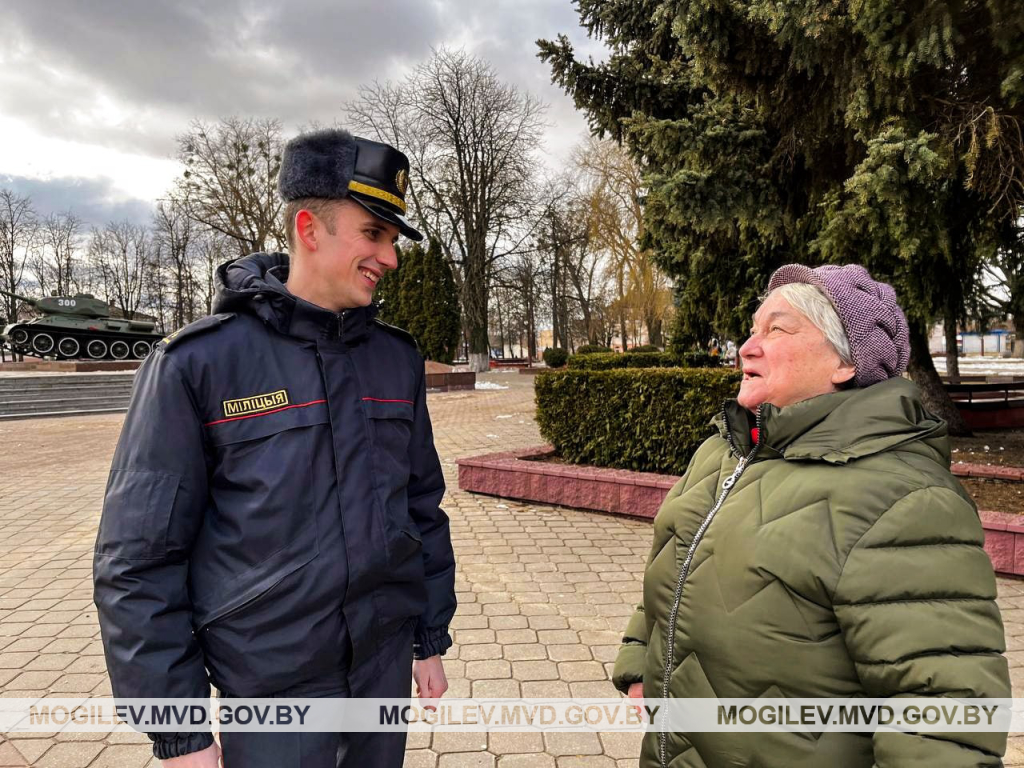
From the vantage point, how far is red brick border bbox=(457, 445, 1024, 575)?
18.4ft

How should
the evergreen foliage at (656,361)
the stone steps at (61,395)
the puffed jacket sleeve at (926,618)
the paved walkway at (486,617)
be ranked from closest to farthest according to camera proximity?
the puffed jacket sleeve at (926,618) → the paved walkway at (486,617) → the evergreen foliage at (656,361) → the stone steps at (61,395)

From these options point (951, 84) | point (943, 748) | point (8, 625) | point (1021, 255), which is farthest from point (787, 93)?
point (8, 625)

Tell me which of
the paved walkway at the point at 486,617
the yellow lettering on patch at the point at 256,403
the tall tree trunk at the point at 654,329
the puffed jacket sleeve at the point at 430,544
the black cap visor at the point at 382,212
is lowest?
the paved walkway at the point at 486,617

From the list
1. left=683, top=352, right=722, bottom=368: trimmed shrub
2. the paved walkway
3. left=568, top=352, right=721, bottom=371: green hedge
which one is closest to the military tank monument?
left=568, top=352, right=721, bottom=371: green hedge

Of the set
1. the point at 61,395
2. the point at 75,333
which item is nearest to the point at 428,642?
the point at 61,395

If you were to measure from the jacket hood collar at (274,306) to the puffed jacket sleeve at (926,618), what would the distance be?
1.28 m

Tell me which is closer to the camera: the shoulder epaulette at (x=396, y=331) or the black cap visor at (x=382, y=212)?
the black cap visor at (x=382, y=212)

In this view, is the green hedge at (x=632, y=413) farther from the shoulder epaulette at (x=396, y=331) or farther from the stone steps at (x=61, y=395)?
the stone steps at (x=61, y=395)

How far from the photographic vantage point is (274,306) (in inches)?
59.2

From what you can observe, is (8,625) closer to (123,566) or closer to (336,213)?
(123,566)

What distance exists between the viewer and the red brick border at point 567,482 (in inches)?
220

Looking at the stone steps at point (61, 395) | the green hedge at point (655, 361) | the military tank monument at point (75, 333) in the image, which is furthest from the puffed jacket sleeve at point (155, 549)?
the military tank monument at point (75, 333)

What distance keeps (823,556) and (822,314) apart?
0.56 meters

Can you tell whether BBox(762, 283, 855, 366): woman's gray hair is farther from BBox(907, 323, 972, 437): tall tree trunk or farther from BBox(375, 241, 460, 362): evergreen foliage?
BBox(375, 241, 460, 362): evergreen foliage
